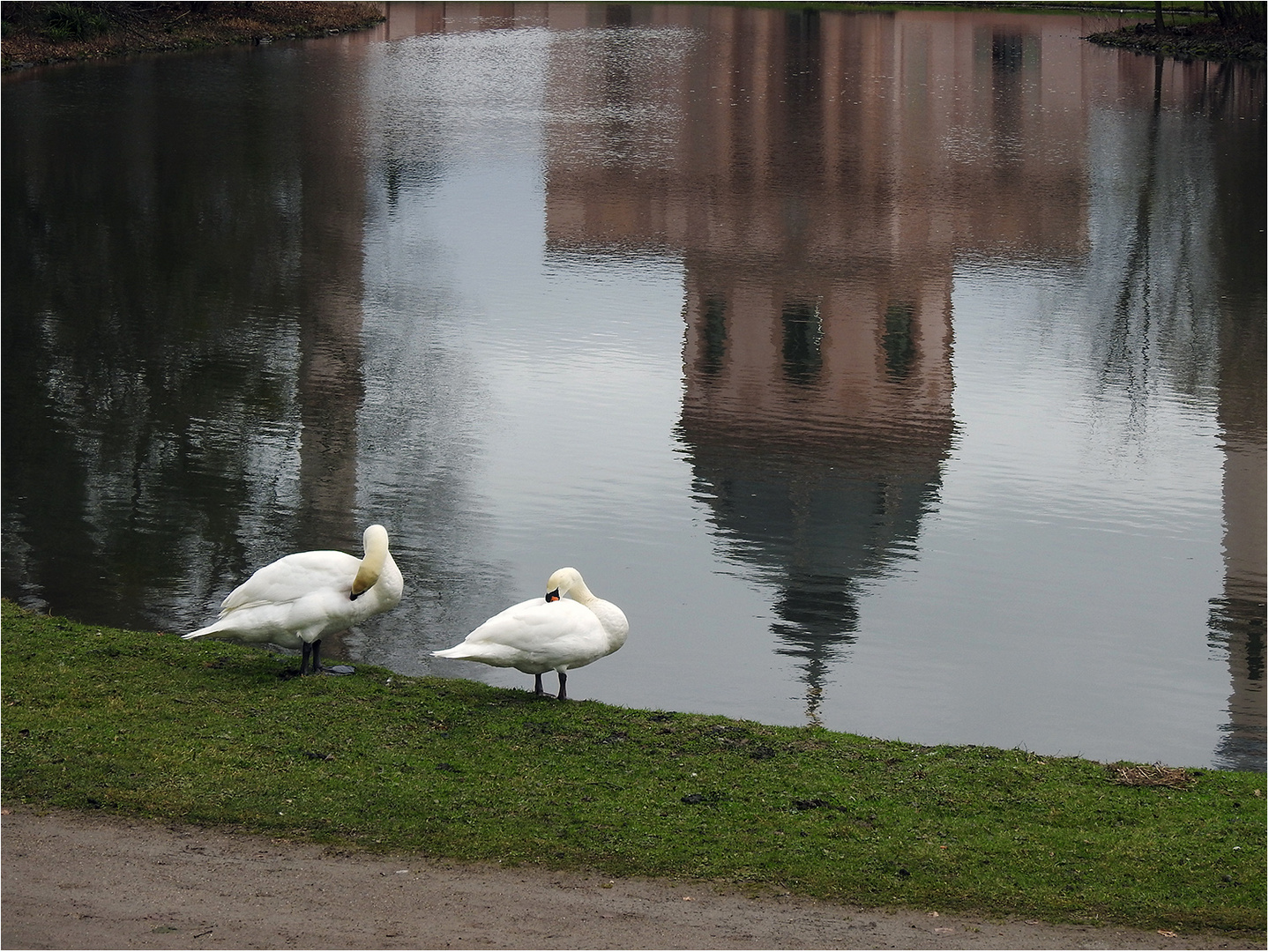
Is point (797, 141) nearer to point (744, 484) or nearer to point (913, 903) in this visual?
point (744, 484)

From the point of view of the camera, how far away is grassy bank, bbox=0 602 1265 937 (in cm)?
939

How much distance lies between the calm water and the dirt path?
482cm

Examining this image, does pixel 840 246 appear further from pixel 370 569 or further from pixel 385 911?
pixel 385 911

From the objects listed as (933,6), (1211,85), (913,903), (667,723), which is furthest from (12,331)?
(933,6)

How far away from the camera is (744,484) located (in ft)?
69.6

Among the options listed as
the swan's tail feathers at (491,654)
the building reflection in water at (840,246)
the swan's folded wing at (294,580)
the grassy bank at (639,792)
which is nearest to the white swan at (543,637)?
the swan's tail feathers at (491,654)

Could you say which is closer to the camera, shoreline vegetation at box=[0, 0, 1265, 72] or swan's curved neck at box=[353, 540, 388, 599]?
swan's curved neck at box=[353, 540, 388, 599]

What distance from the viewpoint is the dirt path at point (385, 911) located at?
332 inches

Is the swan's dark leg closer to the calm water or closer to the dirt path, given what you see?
the calm water

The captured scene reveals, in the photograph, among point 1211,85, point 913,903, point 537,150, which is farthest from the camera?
point 1211,85

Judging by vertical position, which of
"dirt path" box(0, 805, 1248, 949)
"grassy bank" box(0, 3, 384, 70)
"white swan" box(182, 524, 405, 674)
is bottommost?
"dirt path" box(0, 805, 1248, 949)

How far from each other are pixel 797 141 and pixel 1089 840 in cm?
4613

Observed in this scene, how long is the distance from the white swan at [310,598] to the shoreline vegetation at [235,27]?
2192 inches

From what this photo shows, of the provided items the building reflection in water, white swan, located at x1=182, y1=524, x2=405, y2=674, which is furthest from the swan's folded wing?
the building reflection in water
